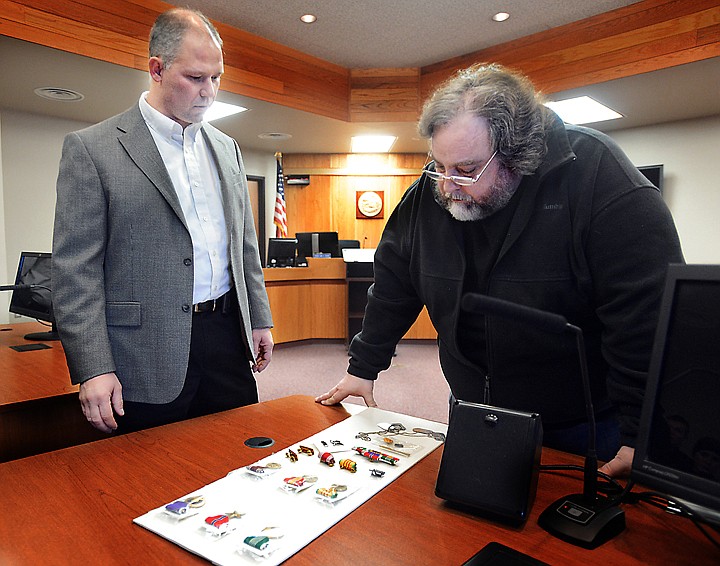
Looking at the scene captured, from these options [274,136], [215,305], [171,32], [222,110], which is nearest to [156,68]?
[171,32]

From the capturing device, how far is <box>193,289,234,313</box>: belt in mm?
1381

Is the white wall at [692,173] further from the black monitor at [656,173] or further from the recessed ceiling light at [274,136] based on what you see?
the recessed ceiling light at [274,136]

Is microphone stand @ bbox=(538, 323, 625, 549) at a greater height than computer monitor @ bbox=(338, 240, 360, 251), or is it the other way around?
computer monitor @ bbox=(338, 240, 360, 251)

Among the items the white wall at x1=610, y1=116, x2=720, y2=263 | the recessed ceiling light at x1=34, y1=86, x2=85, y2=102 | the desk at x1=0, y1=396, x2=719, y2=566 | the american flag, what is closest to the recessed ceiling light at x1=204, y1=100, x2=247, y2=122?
the recessed ceiling light at x1=34, y1=86, x2=85, y2=102

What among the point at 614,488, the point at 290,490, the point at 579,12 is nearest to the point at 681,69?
the point at 579,12

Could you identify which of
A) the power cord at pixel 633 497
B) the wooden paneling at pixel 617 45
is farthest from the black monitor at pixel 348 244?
the power cord at pixel 633 497

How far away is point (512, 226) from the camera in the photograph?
1092mm

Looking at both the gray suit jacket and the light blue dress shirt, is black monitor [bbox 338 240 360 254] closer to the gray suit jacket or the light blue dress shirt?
the light blue dress shirt

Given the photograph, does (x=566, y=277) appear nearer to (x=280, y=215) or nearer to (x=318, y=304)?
(x=318, y=304)

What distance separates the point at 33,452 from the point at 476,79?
1695 millimetres

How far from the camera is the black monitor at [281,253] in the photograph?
Result: 5.71 metres

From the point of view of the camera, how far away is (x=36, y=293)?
2.66 m

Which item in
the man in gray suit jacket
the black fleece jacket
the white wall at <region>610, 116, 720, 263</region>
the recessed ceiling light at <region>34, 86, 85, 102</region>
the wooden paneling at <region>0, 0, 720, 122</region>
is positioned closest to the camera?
the black fleece jacket

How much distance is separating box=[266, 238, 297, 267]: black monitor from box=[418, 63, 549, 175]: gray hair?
185 inches
